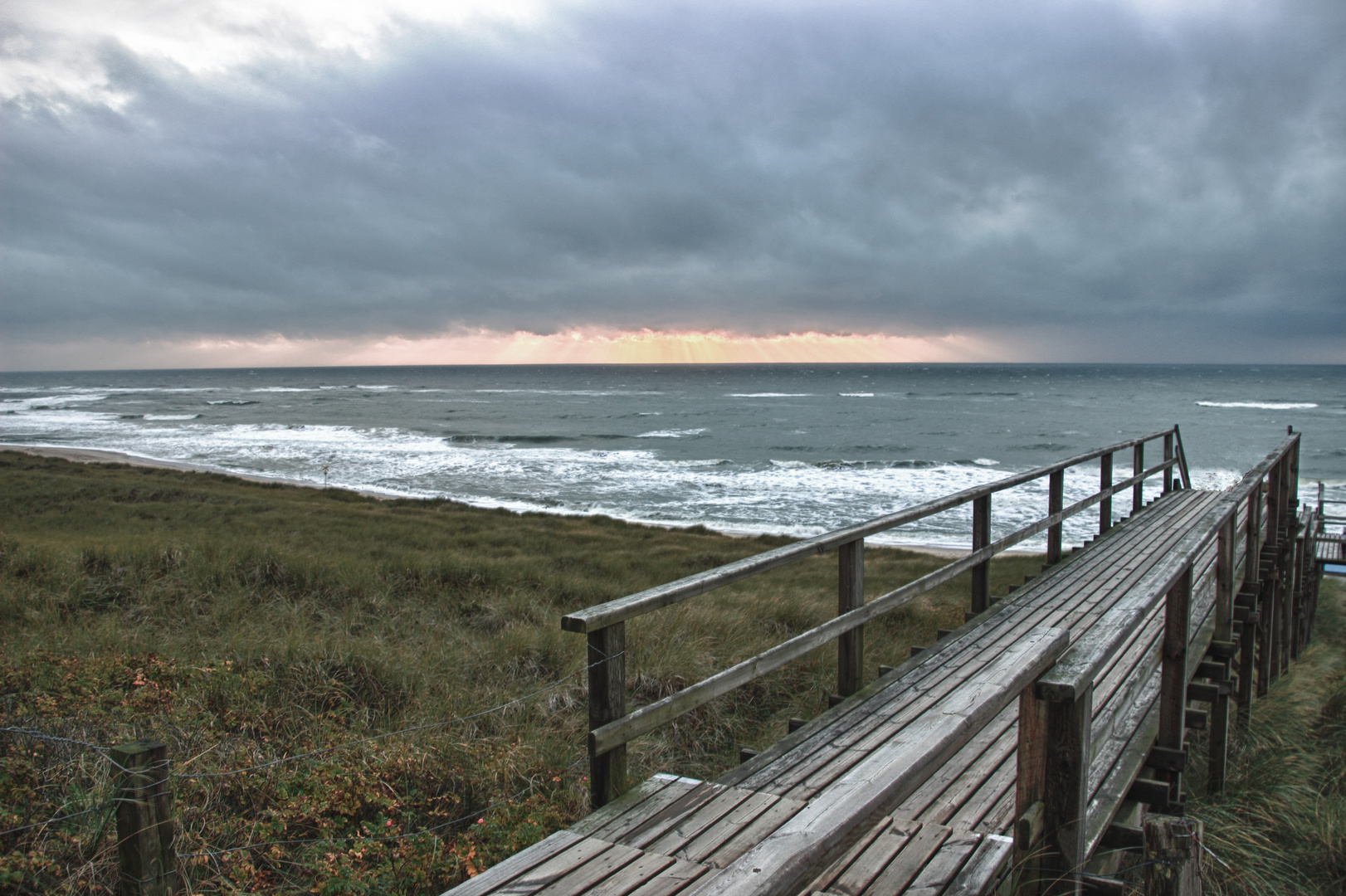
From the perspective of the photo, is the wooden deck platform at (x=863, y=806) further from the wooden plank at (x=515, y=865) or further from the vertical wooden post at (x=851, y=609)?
the vertical wooden post at (x=851, y=609)

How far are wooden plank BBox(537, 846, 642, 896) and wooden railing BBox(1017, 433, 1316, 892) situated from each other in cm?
113

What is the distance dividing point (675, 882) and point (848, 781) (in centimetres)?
93

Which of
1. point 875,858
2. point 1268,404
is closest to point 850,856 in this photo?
point 875,858

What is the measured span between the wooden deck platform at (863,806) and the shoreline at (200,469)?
1555 centimetres

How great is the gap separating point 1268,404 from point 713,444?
64257mm

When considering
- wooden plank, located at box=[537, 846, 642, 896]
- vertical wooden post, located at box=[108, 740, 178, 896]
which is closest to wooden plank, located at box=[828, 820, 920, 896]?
wooden plank, located at box=[537, 846, 642, 896]

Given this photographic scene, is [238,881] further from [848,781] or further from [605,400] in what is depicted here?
[605,400]

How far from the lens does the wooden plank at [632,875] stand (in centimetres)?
223

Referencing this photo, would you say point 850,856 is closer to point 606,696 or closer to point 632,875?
point 632,875

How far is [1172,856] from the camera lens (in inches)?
80.7

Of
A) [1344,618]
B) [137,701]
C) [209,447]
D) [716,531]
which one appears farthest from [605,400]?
[137,701]

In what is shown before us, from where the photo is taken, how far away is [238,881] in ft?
10.1

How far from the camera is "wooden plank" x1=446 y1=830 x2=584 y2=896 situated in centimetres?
227

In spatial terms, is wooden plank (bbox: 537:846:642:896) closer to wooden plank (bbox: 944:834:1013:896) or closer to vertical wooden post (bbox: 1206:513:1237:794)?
wooden plank (bbox: 944:834:1013:896)
